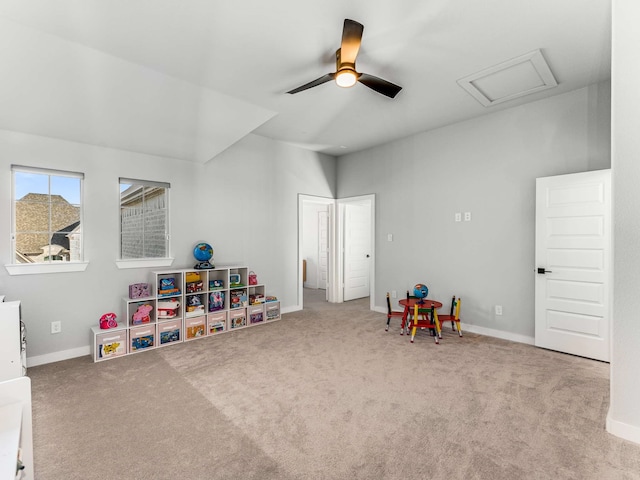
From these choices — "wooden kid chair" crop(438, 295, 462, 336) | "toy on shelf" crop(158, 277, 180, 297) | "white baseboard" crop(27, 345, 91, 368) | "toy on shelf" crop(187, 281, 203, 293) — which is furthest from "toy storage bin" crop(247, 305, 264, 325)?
"wooden kid chair" crop(438, 295, 462, 336)

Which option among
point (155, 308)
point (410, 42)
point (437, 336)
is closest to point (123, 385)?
point (155, 308)

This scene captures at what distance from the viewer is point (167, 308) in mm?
3734

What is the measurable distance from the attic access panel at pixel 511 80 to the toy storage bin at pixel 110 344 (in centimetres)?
431

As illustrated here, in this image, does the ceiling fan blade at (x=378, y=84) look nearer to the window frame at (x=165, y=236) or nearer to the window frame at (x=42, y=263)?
the window frame at (x=165, y=236)

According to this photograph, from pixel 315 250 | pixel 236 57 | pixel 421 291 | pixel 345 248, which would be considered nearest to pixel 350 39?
pixel 236 57

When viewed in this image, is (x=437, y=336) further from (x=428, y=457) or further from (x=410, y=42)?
(x=410, y=42)

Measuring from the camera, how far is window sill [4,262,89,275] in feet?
9.99

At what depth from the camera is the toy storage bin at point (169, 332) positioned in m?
3.65

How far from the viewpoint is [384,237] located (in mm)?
5148

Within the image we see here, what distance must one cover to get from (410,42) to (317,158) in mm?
3273

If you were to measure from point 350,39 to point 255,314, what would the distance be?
354cm

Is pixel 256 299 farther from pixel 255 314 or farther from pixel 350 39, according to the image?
pixel 350 39

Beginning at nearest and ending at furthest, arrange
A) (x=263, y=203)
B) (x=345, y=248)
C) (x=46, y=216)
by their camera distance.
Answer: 1. (x=46, y=216)
2. (x=263, y=203)
3. (x=345, y=248)

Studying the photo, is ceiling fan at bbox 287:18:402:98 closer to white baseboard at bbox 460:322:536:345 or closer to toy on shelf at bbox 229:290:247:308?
toy on shelf at bbox 229:290:247:308
